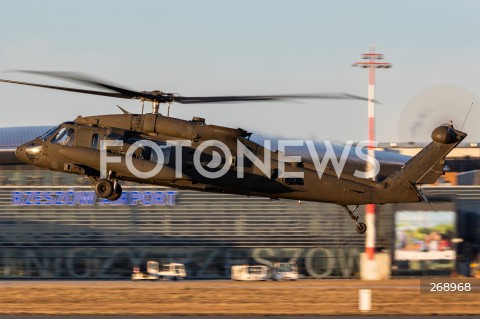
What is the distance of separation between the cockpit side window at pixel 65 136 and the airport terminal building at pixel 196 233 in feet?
95.9

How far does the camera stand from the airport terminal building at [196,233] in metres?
55.2

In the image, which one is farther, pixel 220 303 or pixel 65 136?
pixel 220 303

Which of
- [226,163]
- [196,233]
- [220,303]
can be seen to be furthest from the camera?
[196,233]

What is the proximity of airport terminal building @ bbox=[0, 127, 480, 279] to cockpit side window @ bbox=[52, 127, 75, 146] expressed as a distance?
1150 inches

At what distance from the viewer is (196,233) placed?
5553cm

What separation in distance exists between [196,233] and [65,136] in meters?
29.4

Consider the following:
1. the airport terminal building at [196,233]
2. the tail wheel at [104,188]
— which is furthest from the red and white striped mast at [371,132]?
the tail wheel at [104,188]

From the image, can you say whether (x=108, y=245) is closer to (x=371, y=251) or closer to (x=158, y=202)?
(x=158, y=202)

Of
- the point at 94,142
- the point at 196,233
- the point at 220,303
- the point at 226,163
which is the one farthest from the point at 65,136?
the point at 196,233

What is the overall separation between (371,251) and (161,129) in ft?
89.1

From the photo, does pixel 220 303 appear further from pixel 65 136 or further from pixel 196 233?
pixel 196 233

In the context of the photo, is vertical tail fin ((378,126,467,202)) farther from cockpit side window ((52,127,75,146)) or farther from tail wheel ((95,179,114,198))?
cockpit side window ((52,127,75,146))

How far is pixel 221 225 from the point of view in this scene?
55.7m

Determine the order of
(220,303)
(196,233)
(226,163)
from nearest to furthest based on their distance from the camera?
(226,163), (220,303), (196,233)
